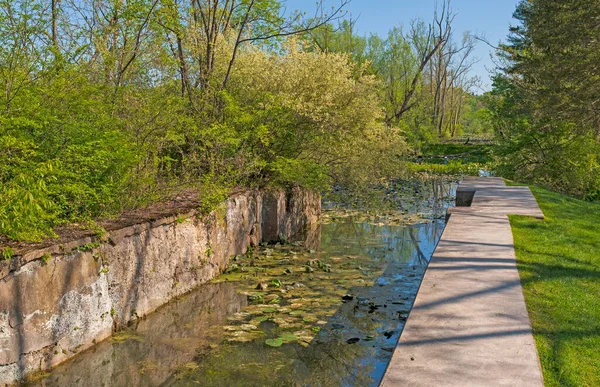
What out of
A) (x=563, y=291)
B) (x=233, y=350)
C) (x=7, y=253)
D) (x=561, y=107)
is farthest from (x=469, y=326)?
(x=561, y=107)

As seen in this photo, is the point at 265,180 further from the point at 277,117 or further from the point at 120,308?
the point at 120,308

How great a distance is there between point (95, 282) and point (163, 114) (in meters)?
3.06

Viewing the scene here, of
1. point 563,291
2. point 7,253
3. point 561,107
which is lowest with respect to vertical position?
point 563,291

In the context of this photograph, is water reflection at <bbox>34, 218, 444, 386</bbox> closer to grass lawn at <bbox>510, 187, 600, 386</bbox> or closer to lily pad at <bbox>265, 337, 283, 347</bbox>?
lily pad at <bbox>265, 337, 283, 347</bbox>

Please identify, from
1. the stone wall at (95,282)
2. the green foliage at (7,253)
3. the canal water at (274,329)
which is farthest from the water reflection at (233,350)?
the green foliage at (7,253)

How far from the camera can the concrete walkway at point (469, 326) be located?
11.6ft

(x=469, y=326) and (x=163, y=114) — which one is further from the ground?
(x=163, y=114)

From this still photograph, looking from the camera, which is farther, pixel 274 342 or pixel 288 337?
pixel 288 337

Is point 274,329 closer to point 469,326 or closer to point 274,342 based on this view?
point 274,342

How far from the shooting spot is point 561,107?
15844mm

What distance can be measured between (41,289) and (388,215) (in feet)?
35.8

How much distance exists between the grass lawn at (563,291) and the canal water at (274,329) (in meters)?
1.51

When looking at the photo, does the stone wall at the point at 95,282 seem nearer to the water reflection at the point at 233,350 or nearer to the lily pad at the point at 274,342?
the water reflection at the point at 233,350

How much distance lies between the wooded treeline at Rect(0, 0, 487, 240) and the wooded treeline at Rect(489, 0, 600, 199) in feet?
16.9
